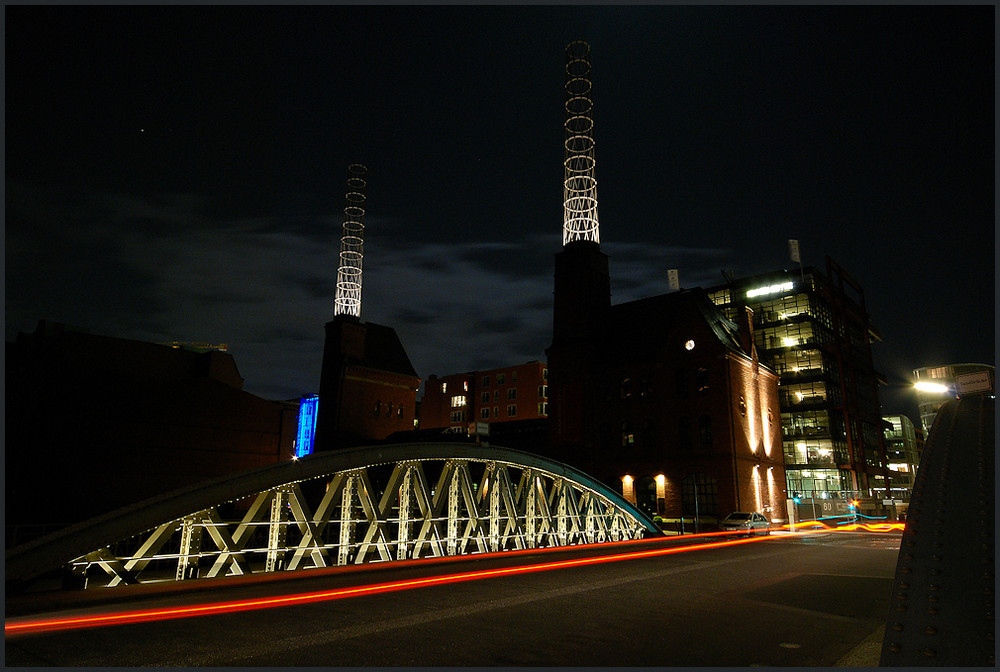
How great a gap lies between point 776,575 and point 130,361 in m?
43.0

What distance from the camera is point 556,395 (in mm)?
47875

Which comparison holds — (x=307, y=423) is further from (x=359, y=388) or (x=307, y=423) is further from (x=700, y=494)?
(x=700, y=494)

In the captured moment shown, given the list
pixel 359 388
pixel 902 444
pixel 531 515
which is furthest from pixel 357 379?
pixel 902 444

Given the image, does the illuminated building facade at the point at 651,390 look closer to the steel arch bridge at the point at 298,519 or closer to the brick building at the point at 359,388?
the steel arch bridge at the point at 298,519

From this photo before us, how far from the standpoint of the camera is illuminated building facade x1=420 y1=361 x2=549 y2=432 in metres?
83.6

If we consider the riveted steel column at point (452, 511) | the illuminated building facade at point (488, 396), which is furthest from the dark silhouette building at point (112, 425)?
the illuminated building facade at point (488, 396)

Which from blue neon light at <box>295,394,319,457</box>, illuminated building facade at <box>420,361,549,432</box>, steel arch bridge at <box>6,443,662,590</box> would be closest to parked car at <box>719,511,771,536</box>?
steel arch bridge at <box>6,443,662,590</box>

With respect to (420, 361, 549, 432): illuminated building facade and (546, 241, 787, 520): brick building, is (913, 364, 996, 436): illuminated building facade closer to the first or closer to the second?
(546, 241, 787, 520): brick building

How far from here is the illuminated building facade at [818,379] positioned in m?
57.5

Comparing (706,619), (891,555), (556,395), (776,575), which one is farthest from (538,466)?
(556,395)

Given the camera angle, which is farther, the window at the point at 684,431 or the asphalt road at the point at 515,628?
the window at the point at 684,431

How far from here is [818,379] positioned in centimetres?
5791

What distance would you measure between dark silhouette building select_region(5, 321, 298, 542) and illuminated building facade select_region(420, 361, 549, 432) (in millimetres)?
38457

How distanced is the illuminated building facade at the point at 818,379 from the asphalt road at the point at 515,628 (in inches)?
1940
